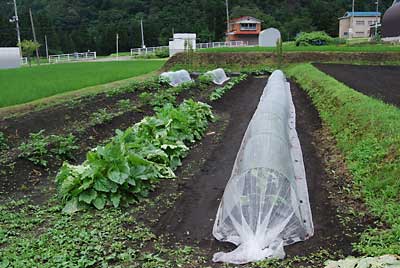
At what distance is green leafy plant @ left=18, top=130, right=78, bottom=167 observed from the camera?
6.30m

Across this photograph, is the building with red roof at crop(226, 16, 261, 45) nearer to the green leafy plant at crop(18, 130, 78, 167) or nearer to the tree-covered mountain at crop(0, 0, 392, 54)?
the tree-covered mountain at crop(0, 0, 392, 54)

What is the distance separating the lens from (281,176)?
409 centimetres

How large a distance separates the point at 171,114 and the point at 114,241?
359 centimetres

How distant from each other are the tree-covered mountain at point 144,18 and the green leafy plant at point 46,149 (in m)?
49.5

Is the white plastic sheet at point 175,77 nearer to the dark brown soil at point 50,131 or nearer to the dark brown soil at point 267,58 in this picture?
the dark brown soil at point 50,131

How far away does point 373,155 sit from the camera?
17.9 feet

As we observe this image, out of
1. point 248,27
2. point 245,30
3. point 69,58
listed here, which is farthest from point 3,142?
point 248,27

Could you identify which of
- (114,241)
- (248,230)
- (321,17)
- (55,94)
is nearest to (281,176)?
(248,230)

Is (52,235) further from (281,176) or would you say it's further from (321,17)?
(321,17)

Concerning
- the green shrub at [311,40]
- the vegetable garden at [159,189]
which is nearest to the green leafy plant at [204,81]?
the vegetable garden at [159,189]

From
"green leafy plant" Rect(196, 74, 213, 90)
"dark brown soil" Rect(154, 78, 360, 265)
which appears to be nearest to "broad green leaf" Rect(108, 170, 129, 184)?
"dark brown soil" Rect(154, 78, 360, 265)

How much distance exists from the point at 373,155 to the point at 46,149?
479 centimetres

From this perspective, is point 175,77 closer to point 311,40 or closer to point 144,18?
point 311,40

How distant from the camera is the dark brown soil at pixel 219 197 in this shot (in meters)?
3.80
